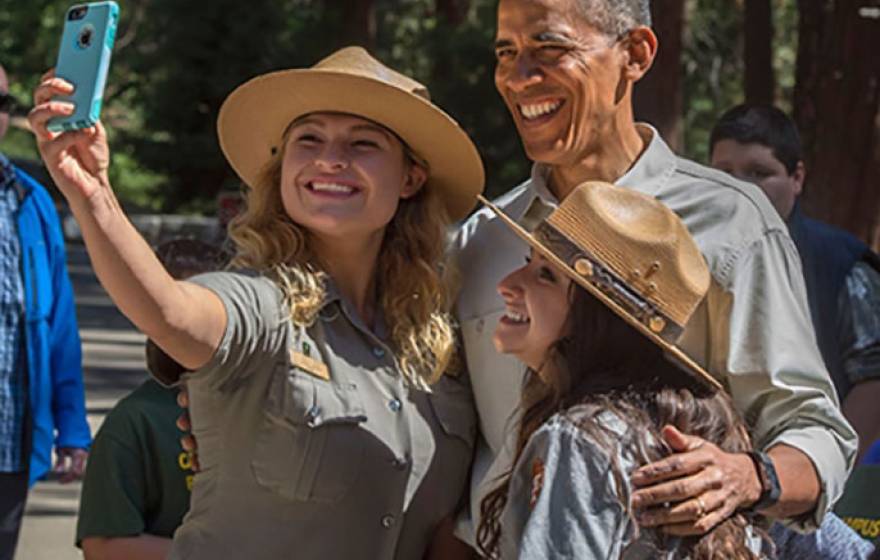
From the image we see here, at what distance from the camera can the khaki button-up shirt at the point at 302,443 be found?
311cm

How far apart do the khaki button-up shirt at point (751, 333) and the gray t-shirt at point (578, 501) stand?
1.57ft

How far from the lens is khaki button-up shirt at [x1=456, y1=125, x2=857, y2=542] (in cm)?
301

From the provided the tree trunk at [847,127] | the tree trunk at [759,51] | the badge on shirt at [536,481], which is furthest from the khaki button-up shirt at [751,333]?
the tree trunk at [759,51]

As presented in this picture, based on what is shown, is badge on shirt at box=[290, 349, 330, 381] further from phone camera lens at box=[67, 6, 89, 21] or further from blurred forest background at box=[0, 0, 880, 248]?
blurred forest background at box=[0, 0, 880, 248]

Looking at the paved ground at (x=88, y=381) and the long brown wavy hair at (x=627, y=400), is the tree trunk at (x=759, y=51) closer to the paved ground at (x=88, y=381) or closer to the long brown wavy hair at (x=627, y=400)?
the paved ground at (x=88, y=381)

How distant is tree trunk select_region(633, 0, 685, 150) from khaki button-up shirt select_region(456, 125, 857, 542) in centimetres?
541

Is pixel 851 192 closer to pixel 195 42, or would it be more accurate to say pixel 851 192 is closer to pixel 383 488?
pixel 383 488

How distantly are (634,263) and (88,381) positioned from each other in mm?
11199

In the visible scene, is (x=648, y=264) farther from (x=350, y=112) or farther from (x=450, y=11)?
(x=450, y=11)

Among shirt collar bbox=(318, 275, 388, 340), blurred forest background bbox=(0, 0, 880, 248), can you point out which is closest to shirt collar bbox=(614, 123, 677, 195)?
shirt collar bbox=(318, 275, 388, 340)

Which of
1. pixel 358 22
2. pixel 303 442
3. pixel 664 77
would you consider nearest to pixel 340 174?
pixel 303 442

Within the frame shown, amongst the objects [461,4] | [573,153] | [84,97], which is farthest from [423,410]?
[461,4]

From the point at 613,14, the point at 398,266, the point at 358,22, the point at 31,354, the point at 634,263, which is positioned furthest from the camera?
the point at 358,22

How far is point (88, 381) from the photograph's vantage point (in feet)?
44.2
